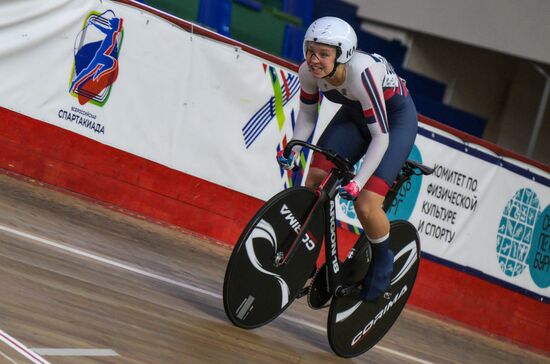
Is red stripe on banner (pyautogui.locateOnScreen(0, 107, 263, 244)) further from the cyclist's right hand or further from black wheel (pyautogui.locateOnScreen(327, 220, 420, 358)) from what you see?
the cyclist's right hand

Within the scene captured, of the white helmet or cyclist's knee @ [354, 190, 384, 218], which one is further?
cyclist's knee @ [354, 190, 384, 218]

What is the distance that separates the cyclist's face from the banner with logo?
3.46m

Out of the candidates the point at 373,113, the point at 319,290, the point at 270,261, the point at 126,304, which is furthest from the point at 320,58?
the point at 126,304

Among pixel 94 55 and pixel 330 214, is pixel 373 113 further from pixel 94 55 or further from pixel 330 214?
pixel 94 55

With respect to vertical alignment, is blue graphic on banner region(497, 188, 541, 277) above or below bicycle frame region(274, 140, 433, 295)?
above

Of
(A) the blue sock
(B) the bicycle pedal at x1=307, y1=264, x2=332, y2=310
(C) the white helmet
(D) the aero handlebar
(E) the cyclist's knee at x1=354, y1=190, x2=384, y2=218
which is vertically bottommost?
(B) the bicycle pedal at x1=307, y1=264, x2=332, y2=310

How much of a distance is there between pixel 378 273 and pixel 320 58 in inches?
55.1

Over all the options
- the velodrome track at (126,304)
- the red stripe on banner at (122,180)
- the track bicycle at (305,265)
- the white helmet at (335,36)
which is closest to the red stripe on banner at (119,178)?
the red stripe on banner at (122,180)

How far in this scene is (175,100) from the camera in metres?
8.64

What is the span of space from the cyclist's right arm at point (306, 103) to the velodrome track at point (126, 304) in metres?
1.16

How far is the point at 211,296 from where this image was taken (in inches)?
250

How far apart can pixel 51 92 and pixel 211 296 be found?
2.84m

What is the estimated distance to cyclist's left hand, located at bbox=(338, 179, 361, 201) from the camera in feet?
17.3

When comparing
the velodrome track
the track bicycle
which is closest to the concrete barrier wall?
the velodrome track
